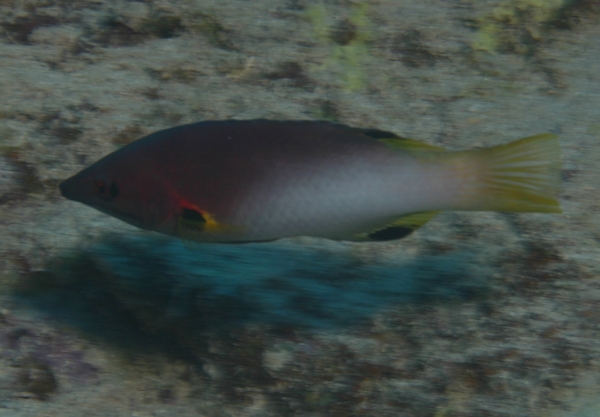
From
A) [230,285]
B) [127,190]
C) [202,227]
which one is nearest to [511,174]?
[202,227]

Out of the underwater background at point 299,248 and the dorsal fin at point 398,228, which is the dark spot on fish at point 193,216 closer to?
the dorsal fin at point 398,228

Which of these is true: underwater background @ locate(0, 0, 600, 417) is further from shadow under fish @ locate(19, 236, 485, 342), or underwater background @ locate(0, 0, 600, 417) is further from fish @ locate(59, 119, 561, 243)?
fish @ locate(59, 119, 561, 243)

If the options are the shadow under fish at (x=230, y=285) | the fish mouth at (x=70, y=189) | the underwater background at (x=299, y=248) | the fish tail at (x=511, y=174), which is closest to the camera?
the fish tail at (x=511, y=174)

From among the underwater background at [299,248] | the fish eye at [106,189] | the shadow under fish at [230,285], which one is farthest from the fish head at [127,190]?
the underwater background at [299,248]

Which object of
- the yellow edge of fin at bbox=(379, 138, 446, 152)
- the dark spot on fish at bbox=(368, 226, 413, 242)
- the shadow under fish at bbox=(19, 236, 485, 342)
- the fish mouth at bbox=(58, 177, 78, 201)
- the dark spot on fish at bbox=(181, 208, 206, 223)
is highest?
the yellow edge of fin at bbox=(379, 138, 446, 152)

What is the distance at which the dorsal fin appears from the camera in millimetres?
1731

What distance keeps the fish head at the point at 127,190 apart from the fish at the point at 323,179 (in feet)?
0.04

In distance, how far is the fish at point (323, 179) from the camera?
162 cm

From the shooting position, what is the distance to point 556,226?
2.61m

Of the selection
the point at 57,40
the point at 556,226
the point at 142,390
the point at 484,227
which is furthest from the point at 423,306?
the point at 57,40

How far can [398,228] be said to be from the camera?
1745 millimetres

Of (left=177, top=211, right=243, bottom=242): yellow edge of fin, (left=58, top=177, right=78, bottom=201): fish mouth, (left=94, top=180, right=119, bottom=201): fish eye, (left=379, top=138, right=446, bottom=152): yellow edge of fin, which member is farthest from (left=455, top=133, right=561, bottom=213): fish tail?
(left=58, top=177, right=78, bottom=201): fish mouth

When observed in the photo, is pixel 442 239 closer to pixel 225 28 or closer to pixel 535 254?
pixel 535 254

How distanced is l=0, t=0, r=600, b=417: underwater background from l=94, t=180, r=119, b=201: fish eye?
2.99 feet
